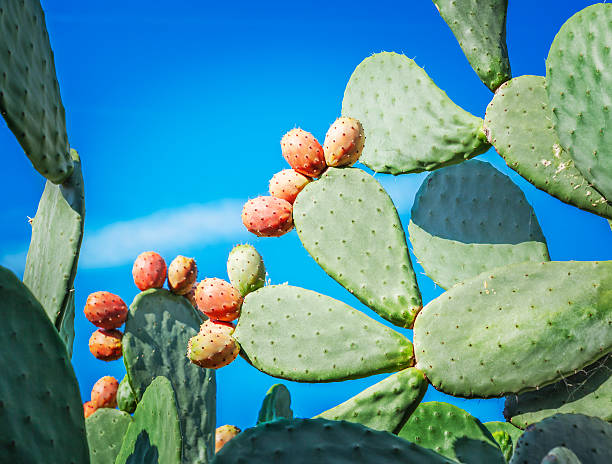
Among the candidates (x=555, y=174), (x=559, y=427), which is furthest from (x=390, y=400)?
(x=555, y=174)

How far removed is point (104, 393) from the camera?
112 inches

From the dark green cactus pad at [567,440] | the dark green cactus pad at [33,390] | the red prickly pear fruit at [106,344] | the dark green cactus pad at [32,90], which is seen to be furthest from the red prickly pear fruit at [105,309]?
the dark green cactus pad at [567,440]

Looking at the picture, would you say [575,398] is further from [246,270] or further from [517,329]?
[246,270]

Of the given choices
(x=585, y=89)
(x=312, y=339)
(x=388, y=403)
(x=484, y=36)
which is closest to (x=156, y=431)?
(x=312, y=339)

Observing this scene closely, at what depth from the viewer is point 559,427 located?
4.70 ft

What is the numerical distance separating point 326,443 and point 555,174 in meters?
1.18

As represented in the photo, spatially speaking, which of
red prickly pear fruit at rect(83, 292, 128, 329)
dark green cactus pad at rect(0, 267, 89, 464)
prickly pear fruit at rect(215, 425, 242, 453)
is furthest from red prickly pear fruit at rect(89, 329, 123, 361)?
dark green cactus pad at rect(0, 267, 89, 464)

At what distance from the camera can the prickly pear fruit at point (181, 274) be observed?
8.69ft

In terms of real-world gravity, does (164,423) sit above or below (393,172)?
below

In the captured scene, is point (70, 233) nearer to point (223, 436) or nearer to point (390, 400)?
point (390, 400)

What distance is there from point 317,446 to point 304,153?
3.89ft

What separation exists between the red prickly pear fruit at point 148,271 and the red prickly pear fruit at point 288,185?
2.31ft

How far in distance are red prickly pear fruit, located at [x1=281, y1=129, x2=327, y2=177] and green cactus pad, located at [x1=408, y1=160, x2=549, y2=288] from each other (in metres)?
0.49

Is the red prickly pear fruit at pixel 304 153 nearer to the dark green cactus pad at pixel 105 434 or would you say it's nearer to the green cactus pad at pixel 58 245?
the green cactus pad at pixel 58 245
